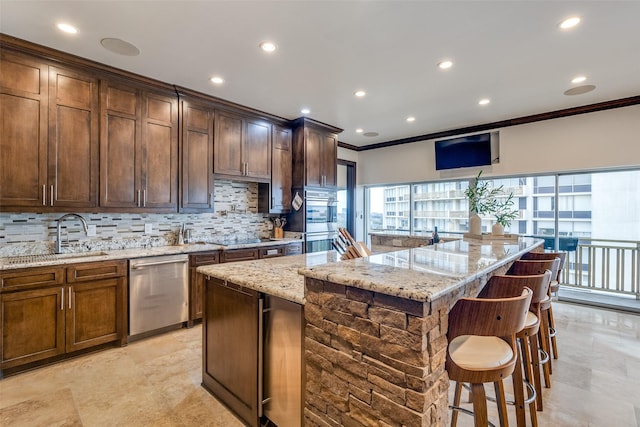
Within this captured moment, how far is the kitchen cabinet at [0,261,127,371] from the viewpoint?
7.80ft

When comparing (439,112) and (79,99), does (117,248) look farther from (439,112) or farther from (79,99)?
(439,112)

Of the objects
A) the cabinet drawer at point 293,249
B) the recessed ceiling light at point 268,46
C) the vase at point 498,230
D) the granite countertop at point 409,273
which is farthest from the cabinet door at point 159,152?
the vase at point 498,230

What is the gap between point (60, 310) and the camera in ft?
8.45

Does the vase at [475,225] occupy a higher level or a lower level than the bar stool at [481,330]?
higher

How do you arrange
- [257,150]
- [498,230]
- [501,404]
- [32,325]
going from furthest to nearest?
[257,150] → [498,230] → [32,325] → [501,404]

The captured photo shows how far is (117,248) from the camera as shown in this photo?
10.9 ft

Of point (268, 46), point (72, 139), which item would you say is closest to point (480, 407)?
point (268, 46)

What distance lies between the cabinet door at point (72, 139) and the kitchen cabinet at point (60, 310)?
678mm

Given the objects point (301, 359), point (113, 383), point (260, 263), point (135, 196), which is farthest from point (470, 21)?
point (113, 383)

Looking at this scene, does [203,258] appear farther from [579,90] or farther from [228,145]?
[579,90]

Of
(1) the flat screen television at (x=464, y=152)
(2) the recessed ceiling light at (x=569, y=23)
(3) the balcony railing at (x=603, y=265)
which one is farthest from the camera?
(1) the flat screen television at (x=464, y=152)

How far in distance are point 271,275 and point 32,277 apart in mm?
2107

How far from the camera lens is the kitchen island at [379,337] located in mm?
1025

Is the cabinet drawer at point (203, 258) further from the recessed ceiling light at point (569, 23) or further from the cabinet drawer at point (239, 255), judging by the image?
the recessed ceiling light at point (569, 23)
